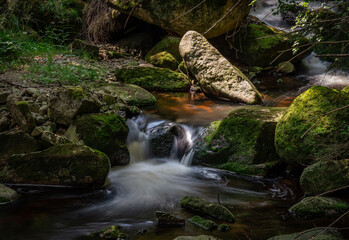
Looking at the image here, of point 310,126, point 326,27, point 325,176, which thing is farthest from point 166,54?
point 325,176

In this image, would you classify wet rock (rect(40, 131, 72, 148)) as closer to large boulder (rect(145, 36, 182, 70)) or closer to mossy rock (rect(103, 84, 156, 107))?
mossy rock (rect(103, 84, 156, 107))

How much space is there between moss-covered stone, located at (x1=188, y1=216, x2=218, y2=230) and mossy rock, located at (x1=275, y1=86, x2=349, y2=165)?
5.64 feet

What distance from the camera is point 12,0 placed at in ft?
25.7

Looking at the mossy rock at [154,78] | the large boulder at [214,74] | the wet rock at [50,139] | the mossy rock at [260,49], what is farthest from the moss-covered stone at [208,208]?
the mossy rock at [260,49]

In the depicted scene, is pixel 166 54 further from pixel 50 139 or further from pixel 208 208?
pixel 208 208

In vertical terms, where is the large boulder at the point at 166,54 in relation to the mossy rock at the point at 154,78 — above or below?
above

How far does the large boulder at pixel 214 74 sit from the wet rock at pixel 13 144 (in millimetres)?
4458

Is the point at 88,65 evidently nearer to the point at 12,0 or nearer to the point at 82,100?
the point at 12,0

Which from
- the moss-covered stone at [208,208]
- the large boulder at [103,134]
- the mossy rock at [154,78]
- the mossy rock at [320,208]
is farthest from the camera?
the mossy rock at [154,78]

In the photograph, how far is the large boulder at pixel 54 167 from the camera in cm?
428

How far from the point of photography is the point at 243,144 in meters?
5.22

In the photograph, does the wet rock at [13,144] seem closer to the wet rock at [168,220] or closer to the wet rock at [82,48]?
the wet rock at [168,220]

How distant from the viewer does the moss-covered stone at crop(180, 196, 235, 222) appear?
11.8ft

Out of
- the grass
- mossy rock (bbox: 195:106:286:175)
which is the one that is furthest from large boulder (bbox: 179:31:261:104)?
the grass
